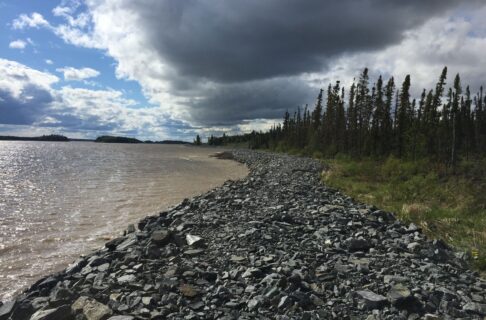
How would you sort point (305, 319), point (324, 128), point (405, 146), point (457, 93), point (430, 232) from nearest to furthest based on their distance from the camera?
1. point (305, 319)
2. point (430, 232)
3. point (405, 146)
4. point (457, 93)
5. point (324, 128)

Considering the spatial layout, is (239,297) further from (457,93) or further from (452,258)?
(457,93)

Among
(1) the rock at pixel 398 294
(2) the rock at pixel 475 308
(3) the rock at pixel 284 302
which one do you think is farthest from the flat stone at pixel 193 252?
(2) the rock at pixel 475 308

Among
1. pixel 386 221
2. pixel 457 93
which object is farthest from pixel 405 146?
pixel 386 221

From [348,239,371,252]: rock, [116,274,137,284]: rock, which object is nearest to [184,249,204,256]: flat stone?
[116,274,137,284]: rock

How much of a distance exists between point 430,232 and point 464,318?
5.95m

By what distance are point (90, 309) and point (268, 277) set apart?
3383mm

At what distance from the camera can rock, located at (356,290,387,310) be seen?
5.88 metres

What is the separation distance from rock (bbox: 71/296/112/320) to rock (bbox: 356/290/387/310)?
4443mm

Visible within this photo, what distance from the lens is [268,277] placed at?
271 inches

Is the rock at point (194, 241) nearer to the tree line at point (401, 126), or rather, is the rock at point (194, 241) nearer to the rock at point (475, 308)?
the rock at point (475, 308)

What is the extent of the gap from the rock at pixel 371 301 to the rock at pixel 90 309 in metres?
4.44

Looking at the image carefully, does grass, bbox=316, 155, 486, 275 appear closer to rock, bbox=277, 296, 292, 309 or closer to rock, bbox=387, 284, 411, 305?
rock, bbox=387, 284, 411, 305

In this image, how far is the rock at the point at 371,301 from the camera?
5.88 m

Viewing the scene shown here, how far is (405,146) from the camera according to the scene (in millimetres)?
54344
